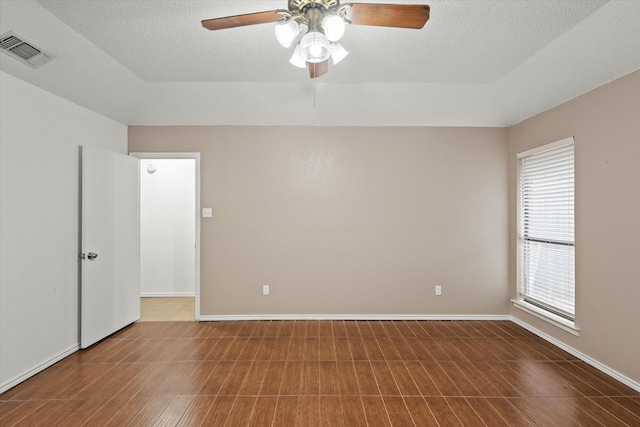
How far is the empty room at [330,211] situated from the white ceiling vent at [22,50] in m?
0.02

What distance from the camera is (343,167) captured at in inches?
169

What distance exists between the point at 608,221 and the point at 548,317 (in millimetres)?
1226

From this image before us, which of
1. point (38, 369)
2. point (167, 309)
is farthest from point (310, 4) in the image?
point (167, 309)

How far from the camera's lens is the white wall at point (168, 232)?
556cm

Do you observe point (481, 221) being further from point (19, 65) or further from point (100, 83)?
point (19, 65)

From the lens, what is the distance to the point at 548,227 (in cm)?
365

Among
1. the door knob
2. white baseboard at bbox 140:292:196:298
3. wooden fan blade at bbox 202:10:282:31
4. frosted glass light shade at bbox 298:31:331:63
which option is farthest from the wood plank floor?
wooden fan blade at bbox 202:10:282:31

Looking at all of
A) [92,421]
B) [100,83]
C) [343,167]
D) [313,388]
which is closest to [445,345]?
[313,388]

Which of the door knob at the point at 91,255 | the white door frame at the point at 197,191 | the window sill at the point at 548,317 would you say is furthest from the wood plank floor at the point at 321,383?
the door knob at the point at 91,255

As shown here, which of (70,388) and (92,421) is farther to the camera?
(70,388)

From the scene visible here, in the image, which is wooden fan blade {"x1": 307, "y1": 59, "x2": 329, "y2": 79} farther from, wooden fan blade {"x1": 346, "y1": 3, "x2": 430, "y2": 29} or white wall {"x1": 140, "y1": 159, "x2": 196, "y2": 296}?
white wall {"x1": 140, "y1": 159, "x2": 196, "y2": 296}

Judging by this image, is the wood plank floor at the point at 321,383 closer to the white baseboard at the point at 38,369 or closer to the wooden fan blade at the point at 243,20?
the white baseboard at the point at 38,369

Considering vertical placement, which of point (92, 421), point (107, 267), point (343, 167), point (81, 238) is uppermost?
point (343, 167)

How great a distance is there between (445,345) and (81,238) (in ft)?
12.8
